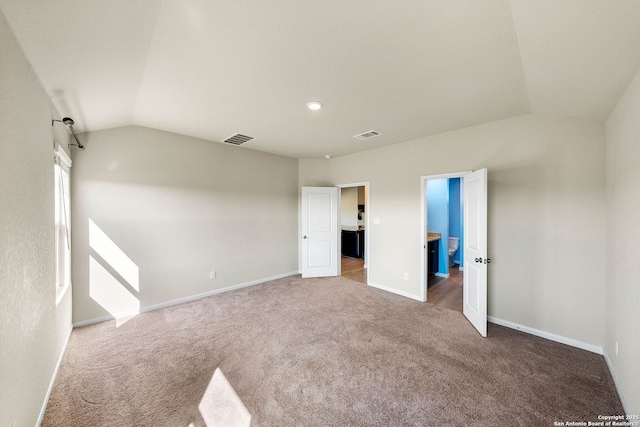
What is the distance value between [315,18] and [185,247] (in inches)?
141

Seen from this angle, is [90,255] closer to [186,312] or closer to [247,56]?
[186,312]

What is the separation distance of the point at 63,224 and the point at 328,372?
334 cm

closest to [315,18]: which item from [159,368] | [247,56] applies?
[247,56]

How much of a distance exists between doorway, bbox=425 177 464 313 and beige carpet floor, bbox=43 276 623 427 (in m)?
0.95

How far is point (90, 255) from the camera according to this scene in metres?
3.02

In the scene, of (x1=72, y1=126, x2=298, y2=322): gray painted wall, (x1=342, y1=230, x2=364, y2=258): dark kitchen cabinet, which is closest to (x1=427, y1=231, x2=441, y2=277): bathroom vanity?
(x1=342, y1=230, x2=364, y2=258): dark kitchen cabinet

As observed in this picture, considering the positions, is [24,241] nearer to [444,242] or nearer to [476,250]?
[476,250]

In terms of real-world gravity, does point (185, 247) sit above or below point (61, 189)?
below

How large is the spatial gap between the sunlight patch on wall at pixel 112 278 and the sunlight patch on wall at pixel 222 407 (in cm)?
201

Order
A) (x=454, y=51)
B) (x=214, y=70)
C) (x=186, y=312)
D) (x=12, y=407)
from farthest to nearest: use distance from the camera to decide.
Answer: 1. (x=186, y=312)
2. (x=214, y=70)
3. (x=454, y=51)
4. (x=12, y=407)

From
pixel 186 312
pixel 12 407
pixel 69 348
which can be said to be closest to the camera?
pixel 12 407

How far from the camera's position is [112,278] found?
315cm

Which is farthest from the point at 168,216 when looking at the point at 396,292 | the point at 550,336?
the point at 550,336

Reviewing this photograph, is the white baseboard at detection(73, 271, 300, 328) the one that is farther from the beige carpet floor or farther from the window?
the window
